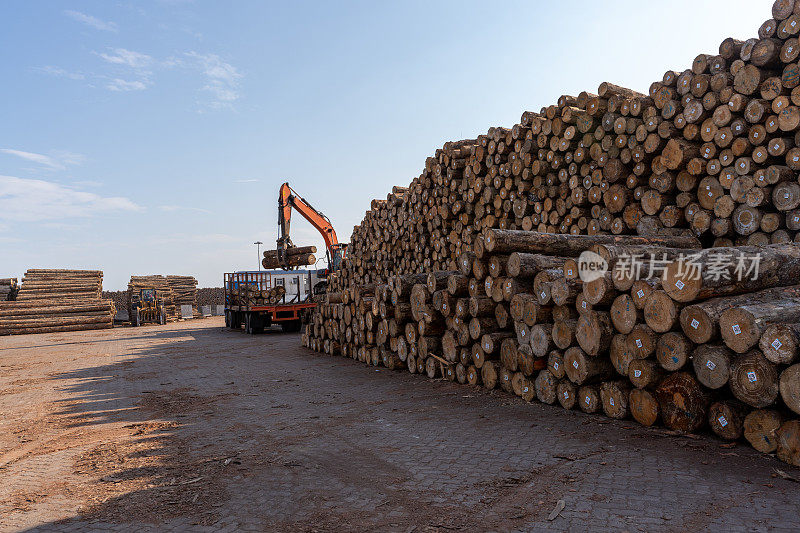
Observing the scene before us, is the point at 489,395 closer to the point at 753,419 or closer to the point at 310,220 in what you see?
the point at 753,419

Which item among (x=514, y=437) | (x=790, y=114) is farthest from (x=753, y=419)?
(x=790, y=114)

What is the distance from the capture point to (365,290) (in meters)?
11.0

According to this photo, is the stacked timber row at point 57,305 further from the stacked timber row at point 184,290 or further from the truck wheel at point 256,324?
the truck wheel at point 256,324

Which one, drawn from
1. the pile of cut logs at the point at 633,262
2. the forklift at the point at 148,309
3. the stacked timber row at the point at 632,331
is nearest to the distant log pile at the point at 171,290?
the forklift at the point at 148,309

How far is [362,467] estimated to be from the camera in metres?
4.75

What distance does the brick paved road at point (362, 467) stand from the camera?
12.0 feet

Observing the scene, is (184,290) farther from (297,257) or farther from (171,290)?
(297,257)

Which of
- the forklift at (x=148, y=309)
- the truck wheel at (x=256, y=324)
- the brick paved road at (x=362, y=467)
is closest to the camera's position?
the brick paved road at (x=362, y=467)

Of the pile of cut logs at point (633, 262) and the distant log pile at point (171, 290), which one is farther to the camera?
the distant log pile at point (171, 290)

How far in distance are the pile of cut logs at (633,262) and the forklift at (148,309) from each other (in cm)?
1921

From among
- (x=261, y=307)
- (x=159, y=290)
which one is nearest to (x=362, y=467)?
(x=261, y=307)

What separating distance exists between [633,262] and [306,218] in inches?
709

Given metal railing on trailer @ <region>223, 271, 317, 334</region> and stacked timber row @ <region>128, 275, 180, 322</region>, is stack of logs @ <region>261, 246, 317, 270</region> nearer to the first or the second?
metal railing on trailer @ <region>223, 271, 317, 334</region>

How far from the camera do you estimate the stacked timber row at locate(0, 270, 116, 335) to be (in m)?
24.0
